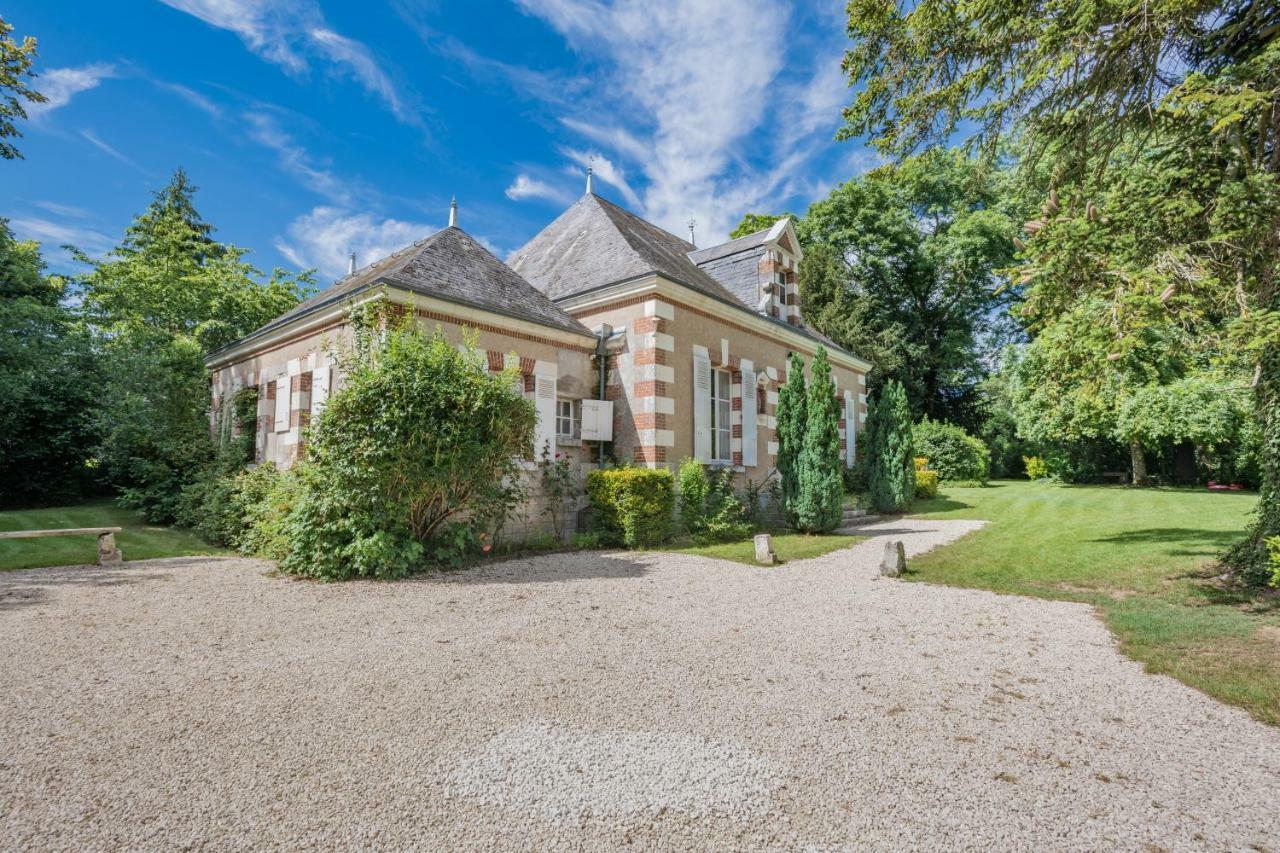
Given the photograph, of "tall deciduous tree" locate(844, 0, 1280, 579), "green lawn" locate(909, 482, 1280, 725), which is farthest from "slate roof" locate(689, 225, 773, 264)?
"green lawn" locate(909, 482, 1280, 725)

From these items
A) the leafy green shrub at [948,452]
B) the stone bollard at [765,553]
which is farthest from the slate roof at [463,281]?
the leafy green shrub at [948,452]

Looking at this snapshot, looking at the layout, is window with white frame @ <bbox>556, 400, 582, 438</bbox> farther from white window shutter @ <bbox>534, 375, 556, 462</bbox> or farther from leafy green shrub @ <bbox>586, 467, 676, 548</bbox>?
leafy green shrub @ <bbox>586, 467, 676, 548</bbox>

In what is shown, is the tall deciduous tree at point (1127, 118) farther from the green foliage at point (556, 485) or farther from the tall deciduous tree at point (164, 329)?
the tall deciduous tree at point (164, 329)

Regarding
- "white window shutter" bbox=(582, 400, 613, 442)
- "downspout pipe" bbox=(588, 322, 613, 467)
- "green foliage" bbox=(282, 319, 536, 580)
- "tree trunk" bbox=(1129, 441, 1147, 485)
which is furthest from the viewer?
"tree trunk" bbox=(1129, 441, 1147, 485)

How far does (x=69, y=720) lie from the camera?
3.26 m

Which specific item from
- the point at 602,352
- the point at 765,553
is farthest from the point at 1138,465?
the point at 602,352

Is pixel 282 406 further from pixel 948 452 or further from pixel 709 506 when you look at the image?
pixel 948 452

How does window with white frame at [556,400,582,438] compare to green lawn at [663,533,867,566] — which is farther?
window with white frame at [556,400,582,438]

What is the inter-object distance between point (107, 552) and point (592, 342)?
7.68 m

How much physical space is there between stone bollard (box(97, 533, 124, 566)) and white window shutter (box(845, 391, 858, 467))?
53.7ft

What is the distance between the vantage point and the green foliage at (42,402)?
1292cm

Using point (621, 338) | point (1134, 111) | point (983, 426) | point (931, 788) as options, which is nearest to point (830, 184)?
point (983, 426)

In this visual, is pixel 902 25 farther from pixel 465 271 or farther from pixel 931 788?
pixel 931 788

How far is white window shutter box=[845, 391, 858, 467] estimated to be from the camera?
18125 mm
